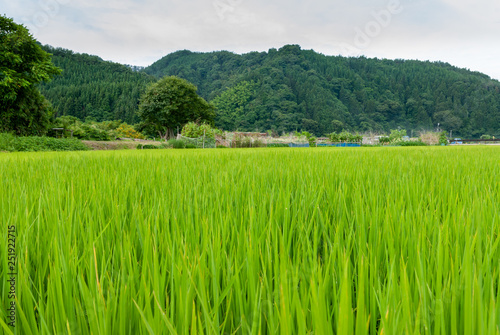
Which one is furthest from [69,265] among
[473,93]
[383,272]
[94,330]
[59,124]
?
[473,93]

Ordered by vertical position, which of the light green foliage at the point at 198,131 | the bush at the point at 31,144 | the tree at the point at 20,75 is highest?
the tree at the point at 20,75

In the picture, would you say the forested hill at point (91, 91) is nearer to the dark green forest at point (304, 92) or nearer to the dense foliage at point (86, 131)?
the dark green forest at point (304, 92)

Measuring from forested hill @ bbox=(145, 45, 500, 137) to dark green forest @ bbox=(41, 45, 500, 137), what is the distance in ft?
0.68

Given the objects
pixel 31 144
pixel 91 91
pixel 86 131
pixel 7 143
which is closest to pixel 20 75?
pixel 31 144

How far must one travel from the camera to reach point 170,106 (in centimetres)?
3762

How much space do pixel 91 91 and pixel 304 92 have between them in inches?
1673

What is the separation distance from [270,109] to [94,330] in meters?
60.9

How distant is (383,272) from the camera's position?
1.91 feet

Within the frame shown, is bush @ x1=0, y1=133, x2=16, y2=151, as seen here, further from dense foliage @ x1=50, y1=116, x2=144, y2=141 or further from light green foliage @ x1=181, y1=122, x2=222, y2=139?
light green foliage @ x1=181, y1=122, x2=222, y2=139

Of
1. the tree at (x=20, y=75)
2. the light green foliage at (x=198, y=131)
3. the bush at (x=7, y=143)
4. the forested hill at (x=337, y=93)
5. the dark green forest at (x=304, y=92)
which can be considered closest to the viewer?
the bush at (x=7, y=143)

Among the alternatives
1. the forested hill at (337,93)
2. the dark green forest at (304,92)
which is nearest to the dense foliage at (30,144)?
the dark green forest at (304,92)

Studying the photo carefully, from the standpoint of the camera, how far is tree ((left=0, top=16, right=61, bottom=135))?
1420 centimetres

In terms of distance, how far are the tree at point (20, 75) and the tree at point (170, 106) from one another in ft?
72.4

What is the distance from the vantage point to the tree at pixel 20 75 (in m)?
14.2
